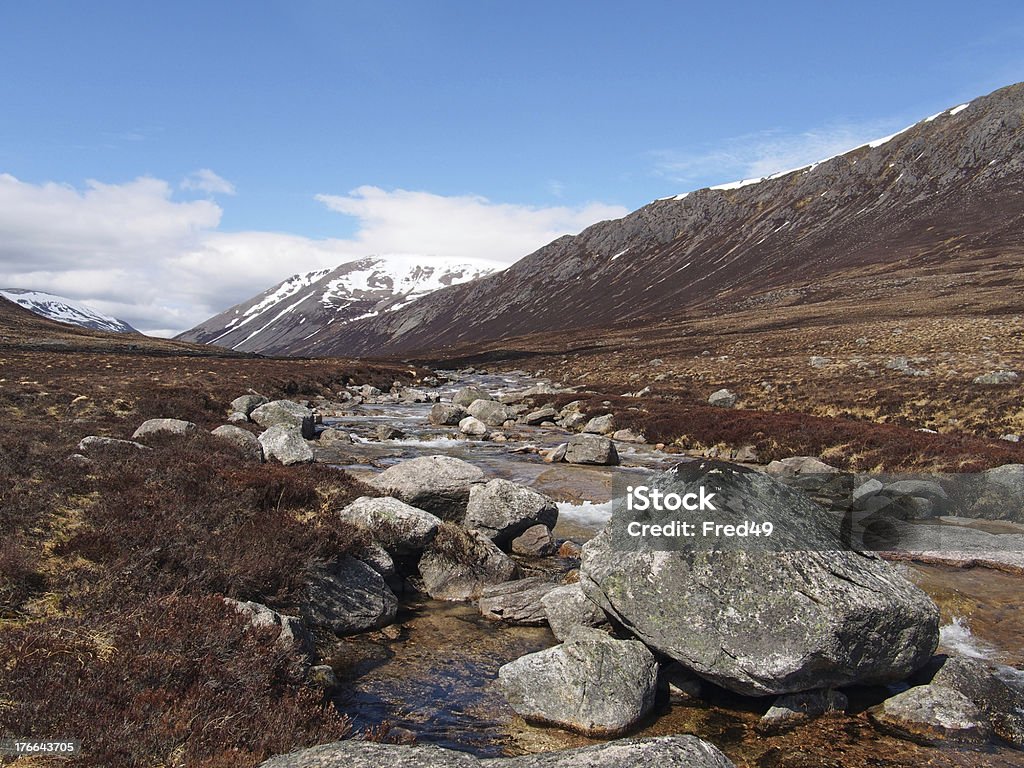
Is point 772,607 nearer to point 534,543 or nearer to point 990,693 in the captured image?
point 990,693

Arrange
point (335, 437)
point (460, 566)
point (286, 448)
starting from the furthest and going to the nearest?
point (335, 437), point (286, 448), point (460, 566)

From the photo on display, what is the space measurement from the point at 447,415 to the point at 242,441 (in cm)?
1836

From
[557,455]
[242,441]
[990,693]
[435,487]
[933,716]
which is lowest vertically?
[933,716]

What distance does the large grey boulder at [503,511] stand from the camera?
48.2 feet

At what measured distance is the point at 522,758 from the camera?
5672mm

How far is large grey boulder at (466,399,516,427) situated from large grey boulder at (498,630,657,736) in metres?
29.5

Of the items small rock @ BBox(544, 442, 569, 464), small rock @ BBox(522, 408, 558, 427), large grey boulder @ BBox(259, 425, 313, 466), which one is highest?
large grey boulder @ BBox(259, 425, 313, 466)

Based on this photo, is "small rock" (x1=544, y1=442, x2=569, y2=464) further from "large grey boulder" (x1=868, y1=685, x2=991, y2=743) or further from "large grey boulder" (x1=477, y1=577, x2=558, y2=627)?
"large grey boulder" (x1=868, y1=685, x2=991, y2=743)

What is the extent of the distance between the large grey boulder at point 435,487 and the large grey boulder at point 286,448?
630 centimetres

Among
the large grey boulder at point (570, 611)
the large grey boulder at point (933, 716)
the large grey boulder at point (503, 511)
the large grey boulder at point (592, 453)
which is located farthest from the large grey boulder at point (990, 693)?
the large grey boulder at point (592, 453)

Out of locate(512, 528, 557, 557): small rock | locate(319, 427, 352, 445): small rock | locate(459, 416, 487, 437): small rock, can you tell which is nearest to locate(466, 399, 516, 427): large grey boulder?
locate(459, 416, 487, 437): small rock

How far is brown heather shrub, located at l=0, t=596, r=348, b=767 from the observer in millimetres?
5523

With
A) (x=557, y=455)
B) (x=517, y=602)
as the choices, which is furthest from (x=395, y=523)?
(x=557, y=455)

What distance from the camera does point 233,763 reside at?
5.45 metres
